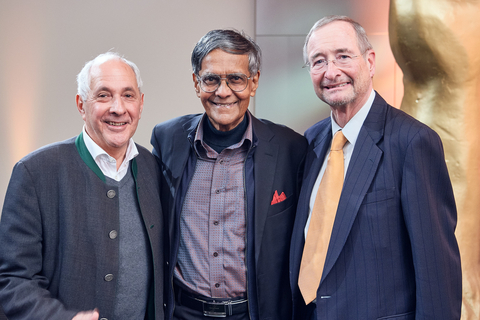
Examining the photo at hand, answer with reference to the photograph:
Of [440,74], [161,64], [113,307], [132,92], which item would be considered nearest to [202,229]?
[113,307]

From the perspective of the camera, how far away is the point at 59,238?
133 centimetres

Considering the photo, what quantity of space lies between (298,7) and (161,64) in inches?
45.6

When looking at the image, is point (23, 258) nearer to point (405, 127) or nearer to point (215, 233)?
point (215, 233)

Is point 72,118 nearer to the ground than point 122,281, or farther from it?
farther from it

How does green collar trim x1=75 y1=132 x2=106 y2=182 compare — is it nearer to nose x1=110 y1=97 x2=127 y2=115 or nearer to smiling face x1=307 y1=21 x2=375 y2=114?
nose x1=110 y1=97 x2=127 y2=115

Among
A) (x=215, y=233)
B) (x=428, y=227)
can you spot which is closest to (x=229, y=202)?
(x=215, y=233)

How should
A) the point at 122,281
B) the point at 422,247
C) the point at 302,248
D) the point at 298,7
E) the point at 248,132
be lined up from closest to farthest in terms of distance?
the point at 422,247 < the point at 122,281 < the point at 302,248 < the point at 248,132 < the point at 298,7

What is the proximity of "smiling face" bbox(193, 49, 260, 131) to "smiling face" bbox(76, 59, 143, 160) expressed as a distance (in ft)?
1.10

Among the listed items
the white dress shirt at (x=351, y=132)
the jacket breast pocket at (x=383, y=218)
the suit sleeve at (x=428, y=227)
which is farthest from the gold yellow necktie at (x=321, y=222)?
the suit sleeve at (x=428, y=227)

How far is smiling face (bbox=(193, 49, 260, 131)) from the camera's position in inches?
65.3

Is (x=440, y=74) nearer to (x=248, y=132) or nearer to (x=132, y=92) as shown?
(x=248, y=132)

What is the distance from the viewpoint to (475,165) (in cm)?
198

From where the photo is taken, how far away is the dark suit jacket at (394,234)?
4.20 feet

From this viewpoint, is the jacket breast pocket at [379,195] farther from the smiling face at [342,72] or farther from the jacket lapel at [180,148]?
the jacket lapel at [180,148]
